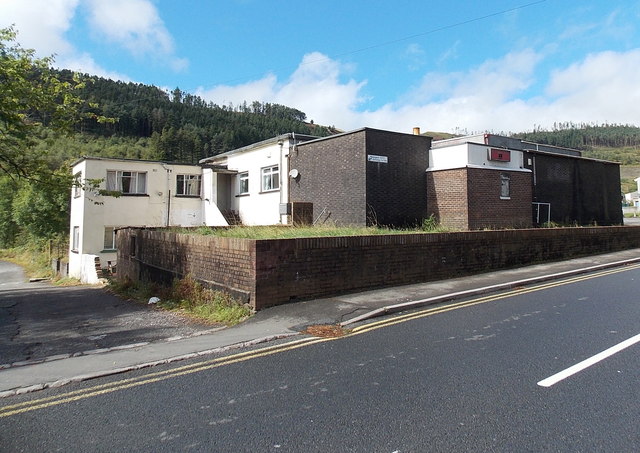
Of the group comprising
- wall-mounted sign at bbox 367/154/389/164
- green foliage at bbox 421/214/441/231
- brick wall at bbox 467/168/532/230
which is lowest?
green foliage at bbox 421/214/441/231

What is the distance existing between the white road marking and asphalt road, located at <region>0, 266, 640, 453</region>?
0.06 meters

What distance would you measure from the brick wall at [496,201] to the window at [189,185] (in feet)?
56.6

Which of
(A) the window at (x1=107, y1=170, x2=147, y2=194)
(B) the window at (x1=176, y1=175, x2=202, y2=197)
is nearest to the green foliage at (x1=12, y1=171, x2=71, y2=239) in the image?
(A) the window at (x1=107, y1=170, x2=147, y2=194)

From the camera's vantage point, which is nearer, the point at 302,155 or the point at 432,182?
the point at 432,182

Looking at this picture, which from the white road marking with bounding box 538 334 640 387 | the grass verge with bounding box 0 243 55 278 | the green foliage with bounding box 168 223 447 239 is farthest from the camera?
the grass verge with bounding box 0 243 55 278

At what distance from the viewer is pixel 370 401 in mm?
4062

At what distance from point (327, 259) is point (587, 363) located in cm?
526

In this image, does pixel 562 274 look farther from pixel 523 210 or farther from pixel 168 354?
pixel 168 354

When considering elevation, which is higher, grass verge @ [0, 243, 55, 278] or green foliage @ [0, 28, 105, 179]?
green foliage @ [0, 28, 105, 179]

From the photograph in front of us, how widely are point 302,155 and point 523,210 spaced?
33.5 ft

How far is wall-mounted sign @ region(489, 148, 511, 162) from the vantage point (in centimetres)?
1816

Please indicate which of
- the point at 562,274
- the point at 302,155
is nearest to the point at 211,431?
the point at 562,274

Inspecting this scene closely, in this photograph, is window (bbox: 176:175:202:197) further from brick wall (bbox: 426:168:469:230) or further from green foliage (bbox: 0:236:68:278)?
green foliage (bbox: 0:236:68:278)

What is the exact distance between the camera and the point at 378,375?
4.75 meters
